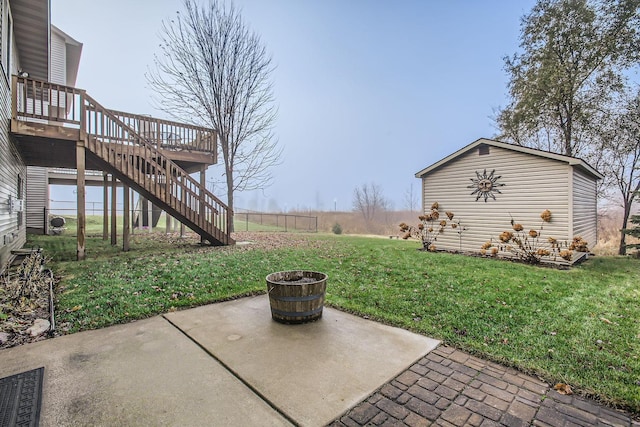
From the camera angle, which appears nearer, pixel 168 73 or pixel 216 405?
pixel 216 405

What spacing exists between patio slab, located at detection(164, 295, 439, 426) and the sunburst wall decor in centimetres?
720

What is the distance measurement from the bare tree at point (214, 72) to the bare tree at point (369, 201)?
22275 mm

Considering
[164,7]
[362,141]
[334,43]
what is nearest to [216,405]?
[164,7]

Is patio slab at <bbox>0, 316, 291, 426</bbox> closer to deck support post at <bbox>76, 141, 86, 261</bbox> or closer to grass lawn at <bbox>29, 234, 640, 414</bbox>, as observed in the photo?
grass lawn at <bbox>29, 234, 640, 414</bbox>

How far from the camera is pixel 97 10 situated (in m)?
13.0

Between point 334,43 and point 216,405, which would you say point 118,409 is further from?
point 334,43

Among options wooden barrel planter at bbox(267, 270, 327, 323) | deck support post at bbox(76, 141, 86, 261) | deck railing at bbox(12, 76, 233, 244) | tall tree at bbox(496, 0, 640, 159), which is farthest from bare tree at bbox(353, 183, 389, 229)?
wooden barrel planter at bbox(267, 270, 327, 323)

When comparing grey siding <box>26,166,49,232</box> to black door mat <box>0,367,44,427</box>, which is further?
grey siding <box>26,166,49,232</box>

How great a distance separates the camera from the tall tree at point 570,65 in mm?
11250

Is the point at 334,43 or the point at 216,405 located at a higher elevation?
the point at 334,43

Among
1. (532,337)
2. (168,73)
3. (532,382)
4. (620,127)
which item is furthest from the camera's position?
(168,73)

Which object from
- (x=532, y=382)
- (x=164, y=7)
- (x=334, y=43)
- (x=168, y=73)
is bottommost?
(x=532, y=382)

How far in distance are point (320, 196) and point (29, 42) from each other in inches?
2782

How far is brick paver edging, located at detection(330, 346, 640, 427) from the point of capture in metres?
1.92
